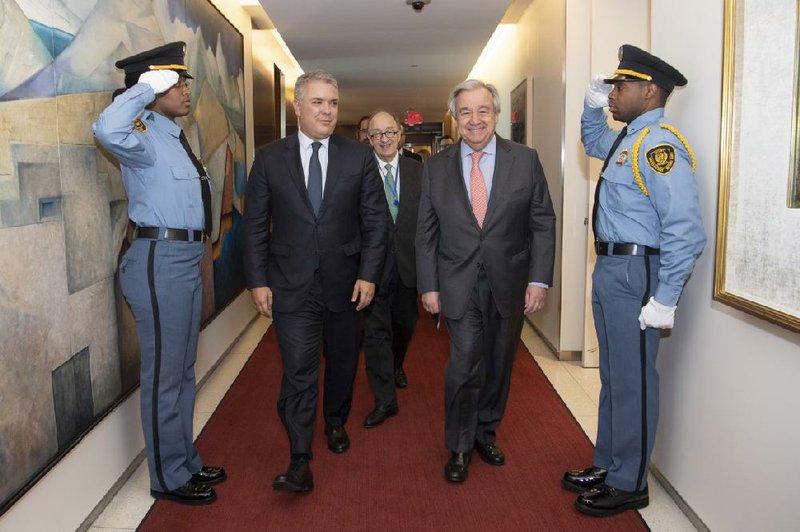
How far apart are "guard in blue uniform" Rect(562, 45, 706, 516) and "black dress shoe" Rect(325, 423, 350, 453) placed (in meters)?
1.18

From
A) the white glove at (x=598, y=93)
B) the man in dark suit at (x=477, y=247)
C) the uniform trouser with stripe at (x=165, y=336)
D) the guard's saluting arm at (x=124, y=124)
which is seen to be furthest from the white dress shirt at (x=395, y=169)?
the guard's saluting arm at (x=124, y=124)

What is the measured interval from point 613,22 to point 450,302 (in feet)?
8.63

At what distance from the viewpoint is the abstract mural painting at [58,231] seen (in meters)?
1.99

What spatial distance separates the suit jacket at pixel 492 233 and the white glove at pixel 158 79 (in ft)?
3.71

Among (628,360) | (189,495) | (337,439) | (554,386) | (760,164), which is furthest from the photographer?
(554,386)

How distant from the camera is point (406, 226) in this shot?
3.84m

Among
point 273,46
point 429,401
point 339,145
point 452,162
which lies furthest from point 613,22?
point 273,46

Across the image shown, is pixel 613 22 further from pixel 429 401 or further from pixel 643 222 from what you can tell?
pixel 429 401

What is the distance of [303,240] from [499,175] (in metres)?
0.89

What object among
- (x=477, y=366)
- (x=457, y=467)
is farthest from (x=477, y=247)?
(x=457, y=467)

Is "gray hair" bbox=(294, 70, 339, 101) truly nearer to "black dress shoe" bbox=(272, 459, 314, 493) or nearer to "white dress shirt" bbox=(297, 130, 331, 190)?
"white dress shirt" bbox=(297, 130, 331, 190)

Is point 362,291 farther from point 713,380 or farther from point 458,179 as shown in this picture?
point 713,380

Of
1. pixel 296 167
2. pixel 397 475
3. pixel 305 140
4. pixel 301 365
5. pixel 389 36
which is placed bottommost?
pixel 397 475

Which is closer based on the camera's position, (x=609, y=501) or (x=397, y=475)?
(x=609, y=501)
